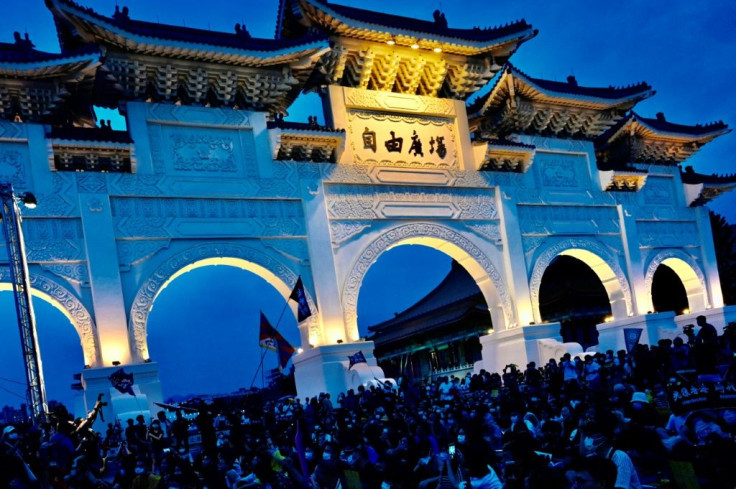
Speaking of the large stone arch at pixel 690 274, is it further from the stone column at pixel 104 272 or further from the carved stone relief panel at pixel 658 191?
the stone column at pixel 104 272

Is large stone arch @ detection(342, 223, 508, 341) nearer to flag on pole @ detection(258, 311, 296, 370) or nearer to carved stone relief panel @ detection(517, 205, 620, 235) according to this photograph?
carved stone relief panel @ detection(517, 205, 620, 235)

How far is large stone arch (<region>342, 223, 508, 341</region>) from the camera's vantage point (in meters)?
18.4

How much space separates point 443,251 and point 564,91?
6.47 metres

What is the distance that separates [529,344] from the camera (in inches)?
800

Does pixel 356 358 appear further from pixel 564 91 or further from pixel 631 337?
pixel 564 91

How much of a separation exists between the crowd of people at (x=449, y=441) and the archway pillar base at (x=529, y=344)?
1945 mm

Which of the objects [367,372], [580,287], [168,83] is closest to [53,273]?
[168,83]

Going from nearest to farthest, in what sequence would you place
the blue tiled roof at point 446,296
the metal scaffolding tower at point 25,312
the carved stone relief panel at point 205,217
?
the metal scaffolding tower at point 25,312 < the carved stone relief panel at point 205,217 < the blue tiled roof at point 446,296

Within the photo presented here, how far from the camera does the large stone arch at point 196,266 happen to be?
1593 cm

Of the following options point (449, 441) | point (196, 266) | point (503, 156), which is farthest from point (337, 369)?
point (503, 156)

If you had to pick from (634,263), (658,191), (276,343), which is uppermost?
(658,191)

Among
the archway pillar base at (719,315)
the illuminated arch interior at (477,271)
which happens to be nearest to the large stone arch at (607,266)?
the illuminated arch interior at (477,271)

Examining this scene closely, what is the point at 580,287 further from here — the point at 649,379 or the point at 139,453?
the point at 139,453

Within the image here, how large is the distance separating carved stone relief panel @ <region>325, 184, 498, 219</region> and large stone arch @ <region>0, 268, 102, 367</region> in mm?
6227
